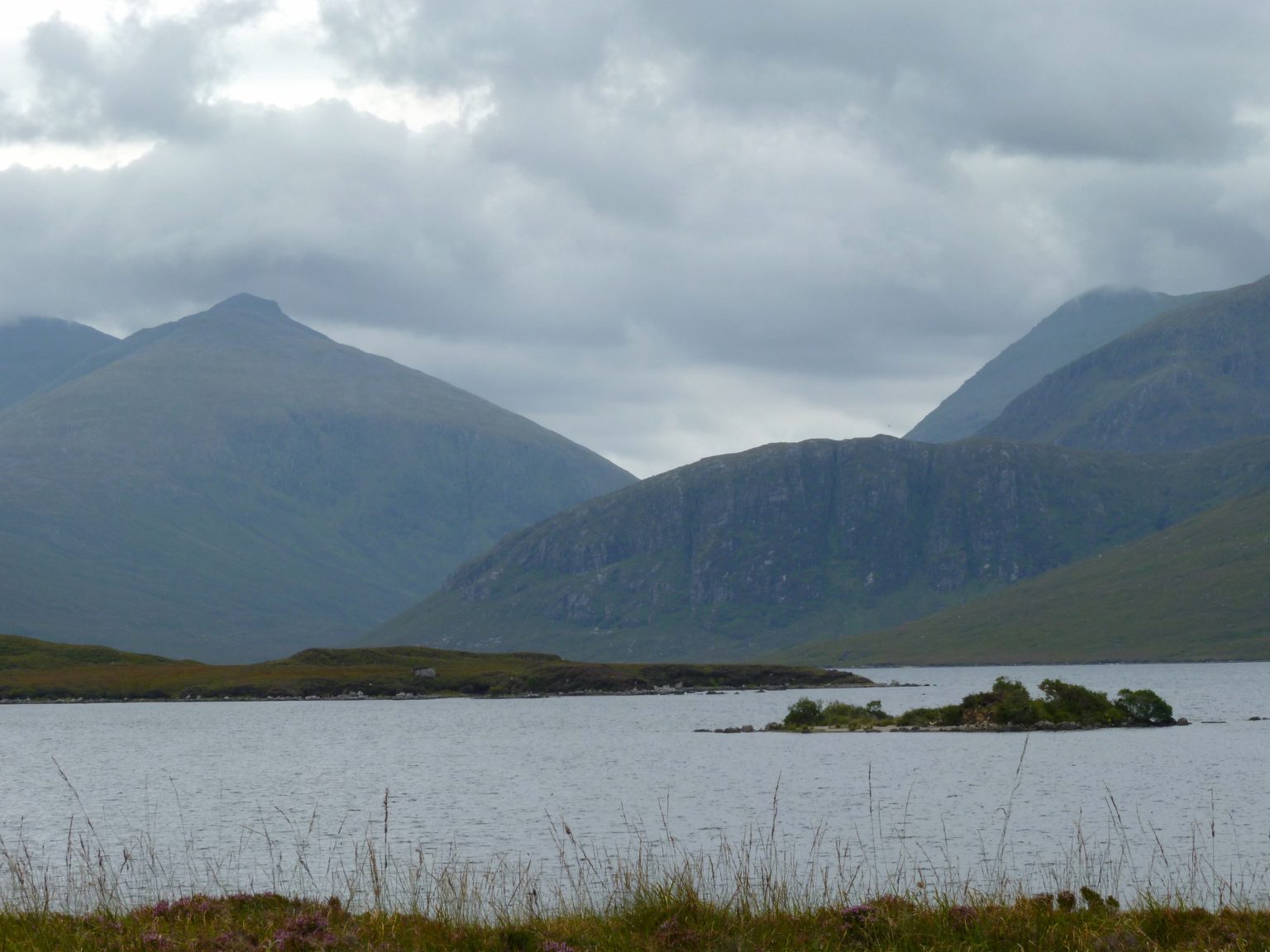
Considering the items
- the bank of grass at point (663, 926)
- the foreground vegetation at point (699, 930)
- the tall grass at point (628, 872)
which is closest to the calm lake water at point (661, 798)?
the tall grass at point (628, 872)

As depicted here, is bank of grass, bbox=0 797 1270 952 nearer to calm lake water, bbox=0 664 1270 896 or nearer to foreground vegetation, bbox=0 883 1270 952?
foreground vegetation, bbox=0 883 1270 952

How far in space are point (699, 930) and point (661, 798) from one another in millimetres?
48104

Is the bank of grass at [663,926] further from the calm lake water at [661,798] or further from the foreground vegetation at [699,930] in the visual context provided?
the calm lake water at [661,798]

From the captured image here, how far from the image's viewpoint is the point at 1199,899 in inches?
1411

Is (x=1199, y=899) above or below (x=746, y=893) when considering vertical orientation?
below

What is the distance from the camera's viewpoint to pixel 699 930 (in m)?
24.4

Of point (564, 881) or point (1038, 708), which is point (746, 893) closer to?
point (564, 881)

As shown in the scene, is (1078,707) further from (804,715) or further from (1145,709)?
(804,715)

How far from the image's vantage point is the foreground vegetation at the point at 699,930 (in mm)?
23484

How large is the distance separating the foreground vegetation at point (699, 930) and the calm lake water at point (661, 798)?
9.34 feet

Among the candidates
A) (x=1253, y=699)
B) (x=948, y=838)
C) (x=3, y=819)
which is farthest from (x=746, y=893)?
(x=1253, y=699)

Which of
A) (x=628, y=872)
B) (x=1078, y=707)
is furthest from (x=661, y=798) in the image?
(x=1078, y=707)

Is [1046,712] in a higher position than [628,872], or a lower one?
lower

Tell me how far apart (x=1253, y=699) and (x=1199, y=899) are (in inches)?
5923
